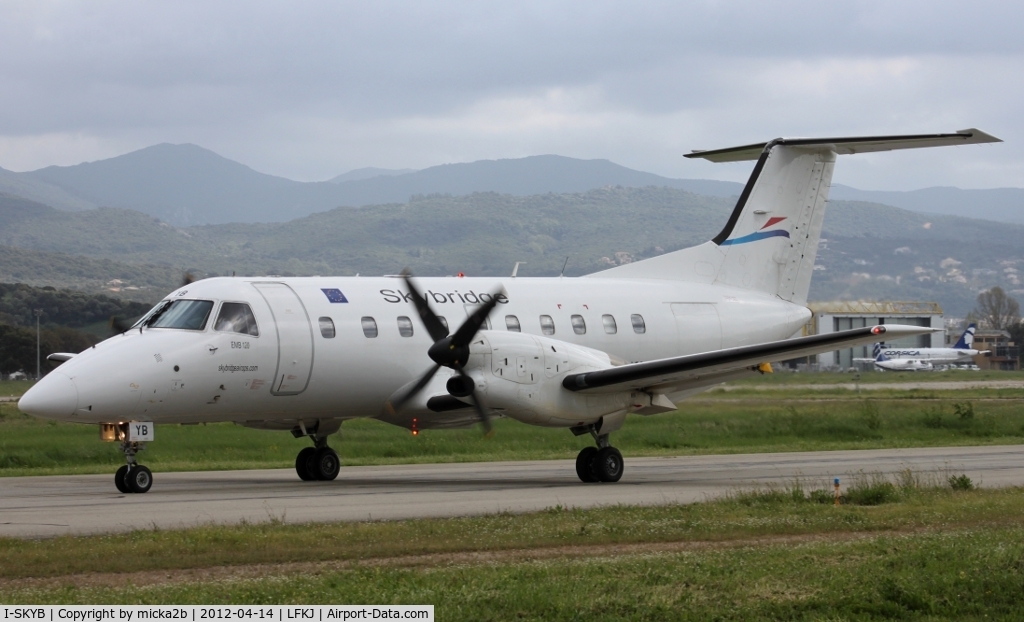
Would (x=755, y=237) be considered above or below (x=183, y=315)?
above

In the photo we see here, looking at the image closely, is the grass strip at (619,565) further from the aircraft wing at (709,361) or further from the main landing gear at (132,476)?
the main landing gear at (132,476)

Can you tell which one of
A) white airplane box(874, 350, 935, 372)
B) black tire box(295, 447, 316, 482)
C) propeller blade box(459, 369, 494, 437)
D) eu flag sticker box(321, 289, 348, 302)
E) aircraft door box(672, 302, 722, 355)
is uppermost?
eu flag sticker box(321, 289, 348, 302)

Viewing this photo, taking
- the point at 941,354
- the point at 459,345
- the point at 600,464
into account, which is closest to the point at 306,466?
the point at 459,345

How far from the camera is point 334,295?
19.0 meters

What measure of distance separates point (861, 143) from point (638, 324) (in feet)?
17.6

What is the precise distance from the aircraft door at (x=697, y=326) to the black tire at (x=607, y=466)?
160 inches

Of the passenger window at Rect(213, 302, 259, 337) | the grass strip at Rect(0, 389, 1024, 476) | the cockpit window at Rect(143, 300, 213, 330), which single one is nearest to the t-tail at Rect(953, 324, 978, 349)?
the grass strip at Rect(0, 389, 1024, 476)

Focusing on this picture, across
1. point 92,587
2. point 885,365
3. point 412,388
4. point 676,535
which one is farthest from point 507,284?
point 885,365

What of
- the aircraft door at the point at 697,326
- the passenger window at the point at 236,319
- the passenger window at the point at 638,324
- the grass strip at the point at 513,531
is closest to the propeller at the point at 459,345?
the passenger window at the point at 236,319

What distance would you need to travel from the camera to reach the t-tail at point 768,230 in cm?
2341

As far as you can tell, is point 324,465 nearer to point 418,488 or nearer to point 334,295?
point 418,488

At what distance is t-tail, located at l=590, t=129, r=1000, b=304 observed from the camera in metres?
23.4

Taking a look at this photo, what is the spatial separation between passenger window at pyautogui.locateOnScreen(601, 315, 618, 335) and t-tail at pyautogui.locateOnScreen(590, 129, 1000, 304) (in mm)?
1685

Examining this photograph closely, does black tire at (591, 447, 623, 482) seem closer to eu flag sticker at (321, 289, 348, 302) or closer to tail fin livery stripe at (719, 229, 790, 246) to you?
eu flag sticker at (321, 289, 348, 302)
